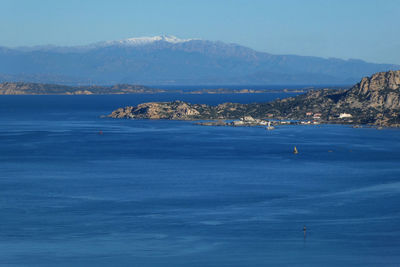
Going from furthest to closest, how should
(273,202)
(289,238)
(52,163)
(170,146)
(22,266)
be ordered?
(170,146) → (52,163) → (273,202) → (289,238) → (22,266)

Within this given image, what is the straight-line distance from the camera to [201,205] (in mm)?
98812

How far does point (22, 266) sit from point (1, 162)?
80108mm

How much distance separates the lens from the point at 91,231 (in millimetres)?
83875

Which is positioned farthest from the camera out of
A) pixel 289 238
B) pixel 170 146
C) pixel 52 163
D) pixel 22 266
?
pixel 170 146

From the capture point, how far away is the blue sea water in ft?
246

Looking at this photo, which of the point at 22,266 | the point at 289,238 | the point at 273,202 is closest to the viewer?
the point at 22,266

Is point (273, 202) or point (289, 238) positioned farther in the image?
point (273, 202)

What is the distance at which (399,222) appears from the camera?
290 feet

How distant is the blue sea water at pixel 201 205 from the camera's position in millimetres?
75125

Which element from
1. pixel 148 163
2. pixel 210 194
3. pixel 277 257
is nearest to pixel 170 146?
pixel 148 163

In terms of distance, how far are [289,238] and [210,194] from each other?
27.7m

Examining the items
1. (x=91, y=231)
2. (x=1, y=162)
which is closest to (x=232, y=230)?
(x=91, y=231)

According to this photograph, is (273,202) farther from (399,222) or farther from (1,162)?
(1,162)

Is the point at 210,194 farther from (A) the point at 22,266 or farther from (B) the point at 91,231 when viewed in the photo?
(A) the point at 22,266
